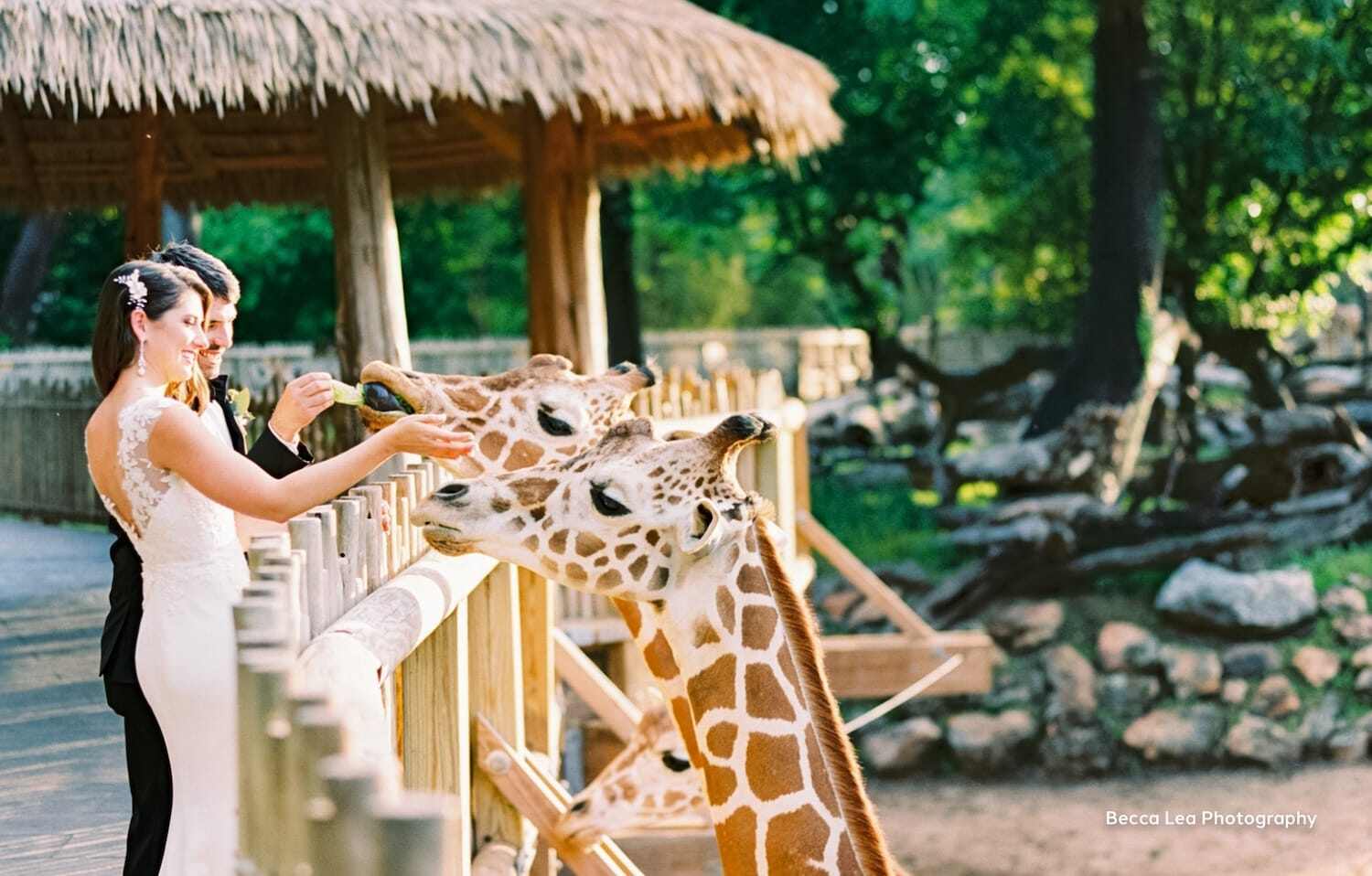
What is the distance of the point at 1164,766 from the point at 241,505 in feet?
41.5

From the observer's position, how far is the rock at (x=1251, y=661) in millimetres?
15453

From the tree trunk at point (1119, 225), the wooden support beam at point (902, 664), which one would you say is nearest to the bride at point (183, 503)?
the wooden support beam at point (902, 664)

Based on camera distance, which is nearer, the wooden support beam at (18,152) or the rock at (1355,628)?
the wooden support beam at (18,152)

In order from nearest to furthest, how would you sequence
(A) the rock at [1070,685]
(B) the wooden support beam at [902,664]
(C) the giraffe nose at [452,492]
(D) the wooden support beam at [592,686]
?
(C) the giraffe nose at [452,492]
(D) the wooden support beam at [592,686]
(B) the wooden support beam at [902,664]
(A) the rock at [1070,685]

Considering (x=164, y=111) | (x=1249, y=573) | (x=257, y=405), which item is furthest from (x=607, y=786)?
(x=1249, y=573)

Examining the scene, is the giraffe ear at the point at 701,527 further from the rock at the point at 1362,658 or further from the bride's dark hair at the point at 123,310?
the rock at the point at 1362,658

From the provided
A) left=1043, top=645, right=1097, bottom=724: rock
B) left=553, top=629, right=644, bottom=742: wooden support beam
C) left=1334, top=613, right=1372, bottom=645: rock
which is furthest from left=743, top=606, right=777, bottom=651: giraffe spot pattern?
left=1334, top=613, right=1372, bottom=645: rock

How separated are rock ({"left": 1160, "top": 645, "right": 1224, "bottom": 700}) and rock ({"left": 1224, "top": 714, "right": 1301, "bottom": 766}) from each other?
1.51 feet

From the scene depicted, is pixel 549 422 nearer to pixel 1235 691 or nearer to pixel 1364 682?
pixel 1235 691

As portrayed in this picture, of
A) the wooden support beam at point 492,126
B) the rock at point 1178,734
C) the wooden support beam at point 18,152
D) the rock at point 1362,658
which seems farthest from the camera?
the rock at point 1362,658

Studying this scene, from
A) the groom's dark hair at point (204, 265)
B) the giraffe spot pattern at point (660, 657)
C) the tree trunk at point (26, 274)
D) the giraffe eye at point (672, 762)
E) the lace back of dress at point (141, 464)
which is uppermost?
the tree trunk at point (26, 274)

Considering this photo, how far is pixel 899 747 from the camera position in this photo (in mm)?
15336

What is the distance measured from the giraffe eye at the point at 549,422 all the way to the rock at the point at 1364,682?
1168 cm

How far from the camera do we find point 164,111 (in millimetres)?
12516
